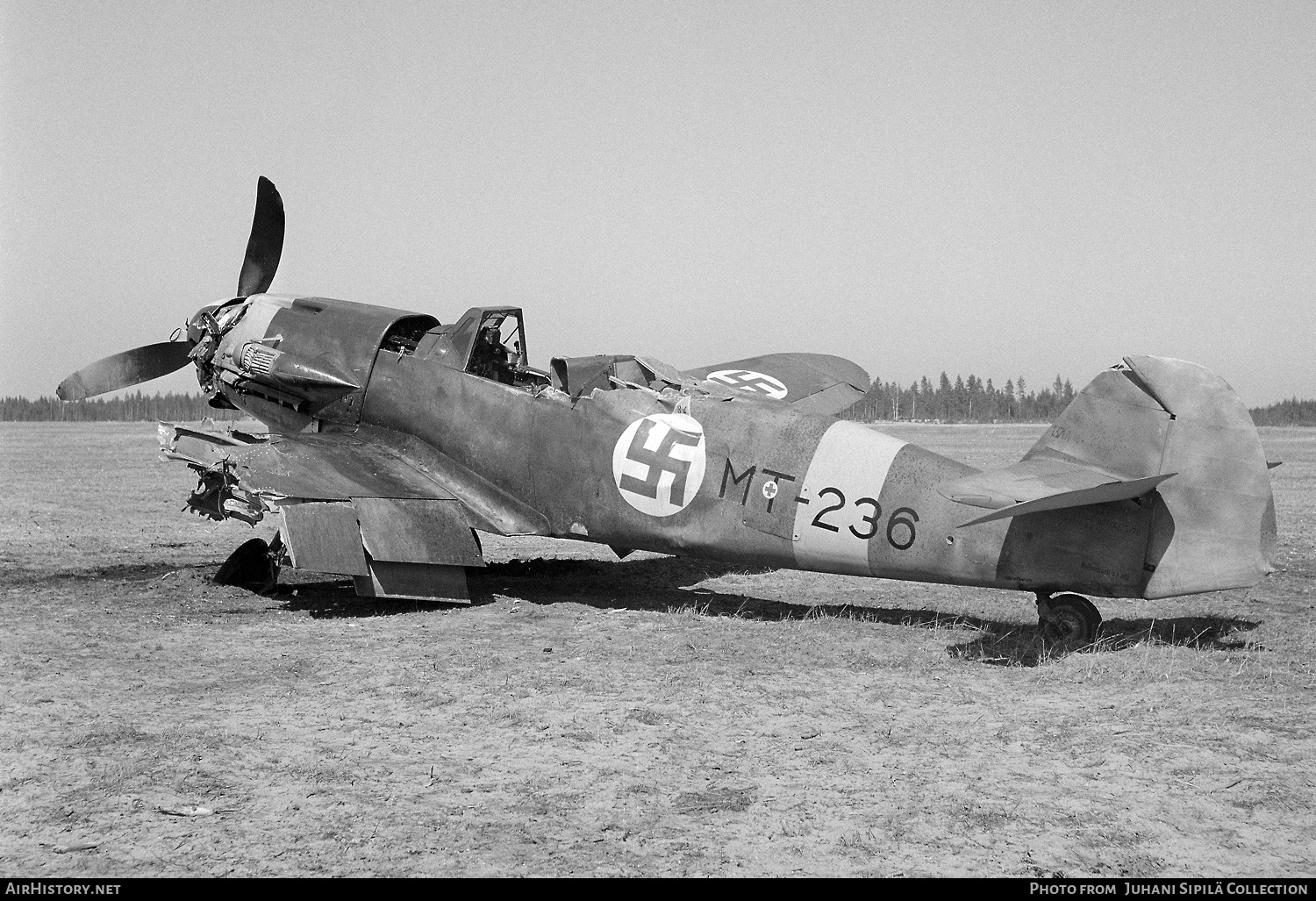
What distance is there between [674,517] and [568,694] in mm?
2877

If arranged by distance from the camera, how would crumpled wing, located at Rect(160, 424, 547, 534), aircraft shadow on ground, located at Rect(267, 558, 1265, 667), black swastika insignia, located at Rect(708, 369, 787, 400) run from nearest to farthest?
aircraft shadow on ground, located at Rect(267, 558, 1265, 667), crumpled wing, located at Rect(160, 424, 547, 534), black swastika insignia, located at Rect(708, 369, 787, 400)

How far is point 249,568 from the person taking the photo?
1104 cm

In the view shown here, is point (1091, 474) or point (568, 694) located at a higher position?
point (1091, 474)

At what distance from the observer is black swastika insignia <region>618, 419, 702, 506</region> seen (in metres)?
9.40

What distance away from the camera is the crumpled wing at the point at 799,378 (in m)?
13.3

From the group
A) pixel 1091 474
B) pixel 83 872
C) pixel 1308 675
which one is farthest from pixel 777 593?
pixel 83 872

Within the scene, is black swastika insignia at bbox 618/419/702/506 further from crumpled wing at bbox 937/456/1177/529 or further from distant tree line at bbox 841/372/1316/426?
distant tree line at bbox 841/372/1316/426

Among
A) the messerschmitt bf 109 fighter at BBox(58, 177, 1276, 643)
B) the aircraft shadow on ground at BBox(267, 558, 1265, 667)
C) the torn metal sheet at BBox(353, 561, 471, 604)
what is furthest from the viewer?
the torn metal sheet at BBox(353, 561, 471, 604)

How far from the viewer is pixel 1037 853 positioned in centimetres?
428

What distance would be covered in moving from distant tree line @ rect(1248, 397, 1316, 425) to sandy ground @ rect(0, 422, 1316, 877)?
350 feet

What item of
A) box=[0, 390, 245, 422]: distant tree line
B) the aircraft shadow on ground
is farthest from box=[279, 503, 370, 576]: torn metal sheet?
box=[0, 390, 245, 422]: distant tree line

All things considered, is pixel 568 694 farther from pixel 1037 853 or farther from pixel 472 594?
pixel 472 594

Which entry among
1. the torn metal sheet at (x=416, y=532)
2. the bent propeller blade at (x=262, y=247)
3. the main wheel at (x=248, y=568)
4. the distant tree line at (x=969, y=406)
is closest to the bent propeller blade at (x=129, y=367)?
the bent propeller blade at (x=262, y=247)

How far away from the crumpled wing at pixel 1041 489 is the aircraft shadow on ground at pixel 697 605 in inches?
49.6
